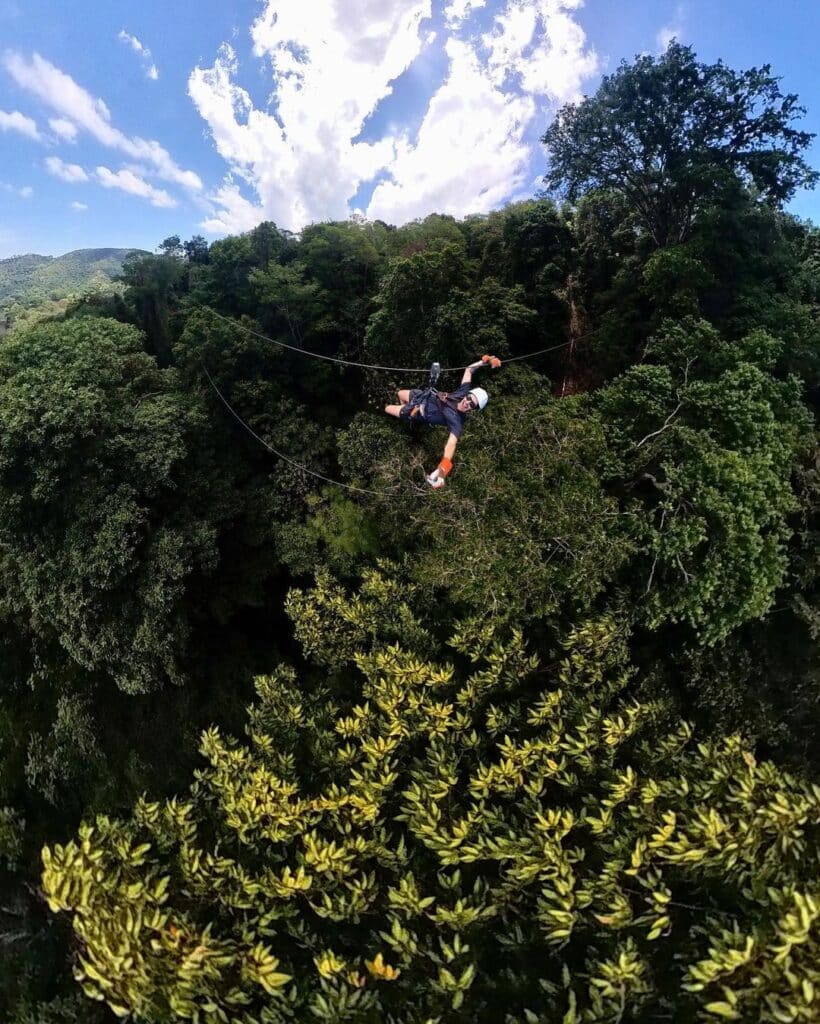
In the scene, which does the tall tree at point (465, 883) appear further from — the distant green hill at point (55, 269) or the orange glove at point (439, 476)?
the distant green hill at point (55, 269)

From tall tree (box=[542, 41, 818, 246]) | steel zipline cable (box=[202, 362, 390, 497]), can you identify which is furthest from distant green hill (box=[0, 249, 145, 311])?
tall tree (box=[542, 41, 818, 246])

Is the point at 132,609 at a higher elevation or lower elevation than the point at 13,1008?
higher

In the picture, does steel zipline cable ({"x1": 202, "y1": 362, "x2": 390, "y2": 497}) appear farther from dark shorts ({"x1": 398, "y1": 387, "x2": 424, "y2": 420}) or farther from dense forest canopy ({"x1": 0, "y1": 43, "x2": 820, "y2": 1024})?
dark shorts ({"x1": 398, "y1": 387, "x2": 424, "y2": 420})

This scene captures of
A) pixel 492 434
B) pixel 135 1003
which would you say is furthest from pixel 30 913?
pixel 492 434

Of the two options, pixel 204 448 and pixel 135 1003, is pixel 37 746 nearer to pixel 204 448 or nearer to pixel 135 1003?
pixel 204 448

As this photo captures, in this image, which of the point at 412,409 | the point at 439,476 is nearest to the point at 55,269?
the point at 412,409

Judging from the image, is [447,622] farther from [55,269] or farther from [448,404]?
[55,269]

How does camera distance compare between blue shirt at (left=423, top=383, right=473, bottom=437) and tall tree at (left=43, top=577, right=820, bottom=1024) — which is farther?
blue shirt at (left=423, top=383, right=473, bottom=437)
